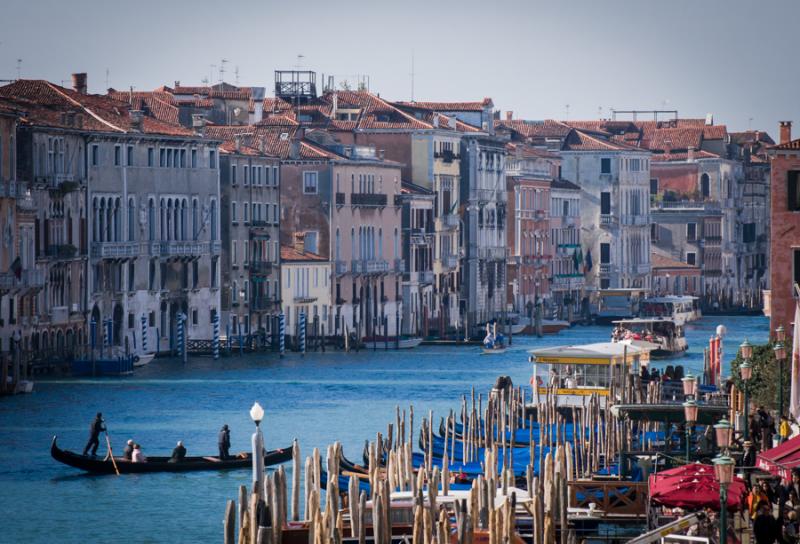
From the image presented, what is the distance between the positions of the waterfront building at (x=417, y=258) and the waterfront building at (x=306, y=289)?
471 cm

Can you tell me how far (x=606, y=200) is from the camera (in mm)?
88312

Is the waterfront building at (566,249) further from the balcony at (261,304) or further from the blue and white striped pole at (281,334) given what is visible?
the blue and white striped pole at (281,334)

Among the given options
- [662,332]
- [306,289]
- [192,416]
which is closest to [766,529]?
[192,416]

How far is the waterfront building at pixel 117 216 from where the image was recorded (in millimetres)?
51156

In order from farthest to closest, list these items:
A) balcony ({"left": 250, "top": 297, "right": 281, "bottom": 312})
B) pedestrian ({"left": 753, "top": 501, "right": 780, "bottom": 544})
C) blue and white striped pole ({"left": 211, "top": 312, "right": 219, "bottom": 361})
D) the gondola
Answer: balcony ({"left": 250, "top": 297, "right": 281, "bottom": 312})
blue and white striped pole ({"left": 211, "top": 312, "right": 219, "bottom": 361})
the gondola
pedestrian ({"left": 753, "top": 501, "right": 780, "bottom": 544})

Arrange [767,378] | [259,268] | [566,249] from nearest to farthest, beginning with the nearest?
[767,378] → [259,268] → [566,249]

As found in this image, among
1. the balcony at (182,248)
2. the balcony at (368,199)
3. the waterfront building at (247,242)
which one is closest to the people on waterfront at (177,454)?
the balcony at (182,248)

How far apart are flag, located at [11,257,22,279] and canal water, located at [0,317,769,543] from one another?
83.1 inches

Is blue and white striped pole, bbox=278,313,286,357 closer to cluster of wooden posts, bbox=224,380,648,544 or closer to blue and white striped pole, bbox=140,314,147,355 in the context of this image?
blue and white striped pole, bbox=140,314,147,355

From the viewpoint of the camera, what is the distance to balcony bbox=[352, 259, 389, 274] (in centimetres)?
6462

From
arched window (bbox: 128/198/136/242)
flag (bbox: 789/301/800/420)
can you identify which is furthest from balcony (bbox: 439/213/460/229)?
flag (bbox: 789/301/800/420)

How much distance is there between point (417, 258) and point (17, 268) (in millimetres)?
22396

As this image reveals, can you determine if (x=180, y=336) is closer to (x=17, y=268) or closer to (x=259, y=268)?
(x=259, y=268)

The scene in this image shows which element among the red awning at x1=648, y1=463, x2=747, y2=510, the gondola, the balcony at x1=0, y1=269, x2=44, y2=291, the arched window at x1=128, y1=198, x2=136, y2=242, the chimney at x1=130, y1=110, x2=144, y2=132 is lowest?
the gondola
